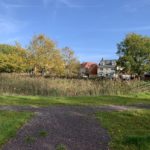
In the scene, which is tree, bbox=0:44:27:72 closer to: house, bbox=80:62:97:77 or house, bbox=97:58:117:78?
house, bbox=80:62:97:77

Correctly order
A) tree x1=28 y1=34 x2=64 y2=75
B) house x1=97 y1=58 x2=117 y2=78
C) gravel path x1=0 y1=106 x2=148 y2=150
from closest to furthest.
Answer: gravel path x1=0 y1=106 x2=148 y2=150
tree x1=28 y1=34 x2=64 y2=75
house x1=97 y1=58 x2=117 y2=78

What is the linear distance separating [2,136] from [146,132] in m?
3.69

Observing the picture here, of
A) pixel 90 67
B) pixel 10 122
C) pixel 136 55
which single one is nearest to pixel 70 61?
pixel 136 55

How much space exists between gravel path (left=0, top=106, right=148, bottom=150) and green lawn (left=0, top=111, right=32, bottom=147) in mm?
182

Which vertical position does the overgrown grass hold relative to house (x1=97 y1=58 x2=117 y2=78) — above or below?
below

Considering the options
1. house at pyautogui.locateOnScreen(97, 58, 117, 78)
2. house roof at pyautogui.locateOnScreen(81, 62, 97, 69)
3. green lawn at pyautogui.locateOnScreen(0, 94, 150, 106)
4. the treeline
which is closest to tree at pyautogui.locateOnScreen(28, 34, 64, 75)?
the treeline

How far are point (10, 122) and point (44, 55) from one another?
39901 mm

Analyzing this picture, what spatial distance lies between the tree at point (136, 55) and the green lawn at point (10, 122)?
172 ft

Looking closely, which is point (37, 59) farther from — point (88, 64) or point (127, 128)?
point (88, 64)

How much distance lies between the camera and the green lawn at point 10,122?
20.7 ft

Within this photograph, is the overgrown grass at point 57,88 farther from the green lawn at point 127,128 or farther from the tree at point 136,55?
the tree at point 136,55

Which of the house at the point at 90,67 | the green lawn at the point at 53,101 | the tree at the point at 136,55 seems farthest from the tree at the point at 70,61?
the green lawn at the point at 53,101

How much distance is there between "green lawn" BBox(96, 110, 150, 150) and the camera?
233 inches

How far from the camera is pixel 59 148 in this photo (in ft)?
18.0
